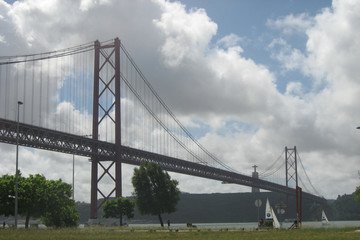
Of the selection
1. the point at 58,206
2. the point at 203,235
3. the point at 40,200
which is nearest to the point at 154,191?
the point at 58,206

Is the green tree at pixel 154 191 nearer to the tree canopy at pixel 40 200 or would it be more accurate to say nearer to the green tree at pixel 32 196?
the tree canopy at pixel 40 200

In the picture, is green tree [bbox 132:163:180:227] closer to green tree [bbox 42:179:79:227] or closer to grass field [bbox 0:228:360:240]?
green tree [bbox 42:179:79:227]

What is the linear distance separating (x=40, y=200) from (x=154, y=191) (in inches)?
661

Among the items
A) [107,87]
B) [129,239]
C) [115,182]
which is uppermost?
[107,87]

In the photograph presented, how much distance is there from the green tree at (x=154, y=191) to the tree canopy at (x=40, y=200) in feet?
29.6

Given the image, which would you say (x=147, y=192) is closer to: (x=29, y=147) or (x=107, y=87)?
(x=29, y=147)

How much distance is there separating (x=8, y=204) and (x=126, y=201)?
1038 inches

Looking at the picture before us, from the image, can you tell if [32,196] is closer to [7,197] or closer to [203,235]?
[7,197]

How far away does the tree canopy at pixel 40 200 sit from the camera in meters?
61.1

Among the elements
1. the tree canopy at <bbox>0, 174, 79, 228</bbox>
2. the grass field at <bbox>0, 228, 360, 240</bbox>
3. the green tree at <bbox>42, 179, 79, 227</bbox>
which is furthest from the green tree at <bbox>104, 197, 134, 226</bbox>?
the grass field at <bbox>0, 228, 360, 240</bbox>

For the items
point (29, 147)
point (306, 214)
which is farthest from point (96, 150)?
point (306, 214)

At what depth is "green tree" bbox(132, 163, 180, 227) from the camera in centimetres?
7562

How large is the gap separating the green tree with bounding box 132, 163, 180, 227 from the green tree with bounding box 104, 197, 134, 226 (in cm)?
848

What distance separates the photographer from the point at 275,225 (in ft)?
183
